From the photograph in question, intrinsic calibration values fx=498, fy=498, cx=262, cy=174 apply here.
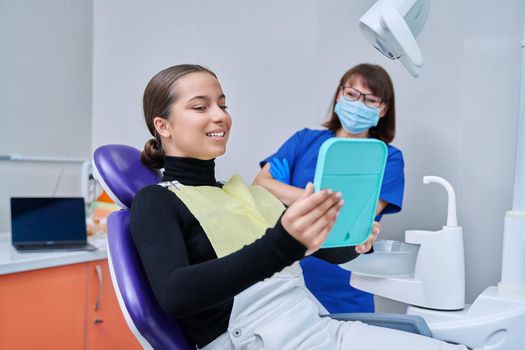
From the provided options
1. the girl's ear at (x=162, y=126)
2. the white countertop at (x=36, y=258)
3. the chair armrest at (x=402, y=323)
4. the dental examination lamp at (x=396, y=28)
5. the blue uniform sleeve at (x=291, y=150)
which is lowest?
the white countertop at (x=36, y=258)

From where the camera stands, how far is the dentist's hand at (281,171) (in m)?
1.67

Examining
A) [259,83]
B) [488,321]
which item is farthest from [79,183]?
[488,321]

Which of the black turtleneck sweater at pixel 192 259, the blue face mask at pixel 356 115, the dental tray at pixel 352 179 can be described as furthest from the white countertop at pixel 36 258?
the dental tray at pixel 352 179

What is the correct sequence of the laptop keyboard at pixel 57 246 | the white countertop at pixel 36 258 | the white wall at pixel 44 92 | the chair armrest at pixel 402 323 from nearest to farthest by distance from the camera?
the chair armrest at pixel 402 323, the white countertop at pixel 36 258, the laptop keyboard at pixel 57 246, the white wall at pixel 44 92

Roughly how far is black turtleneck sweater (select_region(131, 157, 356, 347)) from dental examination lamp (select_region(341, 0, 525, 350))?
368 mm

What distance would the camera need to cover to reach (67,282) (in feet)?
6.02

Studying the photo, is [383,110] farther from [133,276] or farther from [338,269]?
[133,276]

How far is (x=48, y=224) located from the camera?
1.94m

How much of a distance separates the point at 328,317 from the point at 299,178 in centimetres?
65

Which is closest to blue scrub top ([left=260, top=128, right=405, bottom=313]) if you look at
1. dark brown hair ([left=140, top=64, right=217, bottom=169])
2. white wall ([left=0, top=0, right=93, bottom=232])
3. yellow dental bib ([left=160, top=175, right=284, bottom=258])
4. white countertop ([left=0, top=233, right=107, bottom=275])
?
yellow dental bib ([left=160, top=175, right=284, bottom=258])

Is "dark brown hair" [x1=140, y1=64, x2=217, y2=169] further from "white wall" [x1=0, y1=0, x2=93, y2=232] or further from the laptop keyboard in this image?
"white wall" [x1=0, y1=0, x2=93, y2=232]

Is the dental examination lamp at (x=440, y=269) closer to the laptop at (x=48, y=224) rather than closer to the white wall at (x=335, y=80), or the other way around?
the white wall at (x=335, y=80)

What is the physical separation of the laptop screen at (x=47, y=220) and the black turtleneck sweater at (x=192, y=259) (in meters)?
1.01

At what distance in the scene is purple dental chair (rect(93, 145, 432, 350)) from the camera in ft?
3.04
